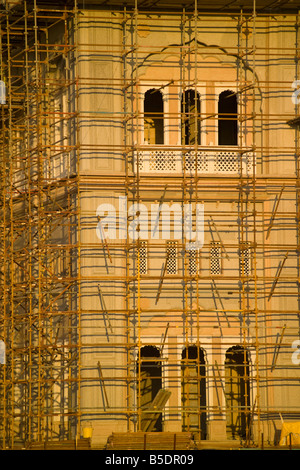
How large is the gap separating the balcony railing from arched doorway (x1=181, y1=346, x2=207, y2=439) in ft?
14.2

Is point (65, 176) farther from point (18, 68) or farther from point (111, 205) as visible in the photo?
point (18, 68)

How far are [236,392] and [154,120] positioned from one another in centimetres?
696

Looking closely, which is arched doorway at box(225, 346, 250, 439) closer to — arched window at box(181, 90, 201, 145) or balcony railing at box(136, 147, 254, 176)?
balcony railing at box(136, 147, 254, 176)

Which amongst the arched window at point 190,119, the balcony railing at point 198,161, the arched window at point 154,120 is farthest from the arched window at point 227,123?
the arched window at point 154,120

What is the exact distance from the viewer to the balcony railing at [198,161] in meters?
32.4

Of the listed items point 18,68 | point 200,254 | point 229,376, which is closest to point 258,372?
point 229,376

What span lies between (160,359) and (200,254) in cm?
272

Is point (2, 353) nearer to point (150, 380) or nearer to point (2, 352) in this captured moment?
point (2, 352)

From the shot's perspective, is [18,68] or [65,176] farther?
[18,68]

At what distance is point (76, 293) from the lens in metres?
31.7

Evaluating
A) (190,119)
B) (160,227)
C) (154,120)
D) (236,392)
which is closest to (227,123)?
(190,119)

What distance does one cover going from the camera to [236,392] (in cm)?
3203

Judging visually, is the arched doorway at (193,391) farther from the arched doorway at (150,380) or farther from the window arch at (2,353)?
the window arch at (2,353)

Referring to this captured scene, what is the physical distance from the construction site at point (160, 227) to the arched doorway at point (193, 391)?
0.05 meters
